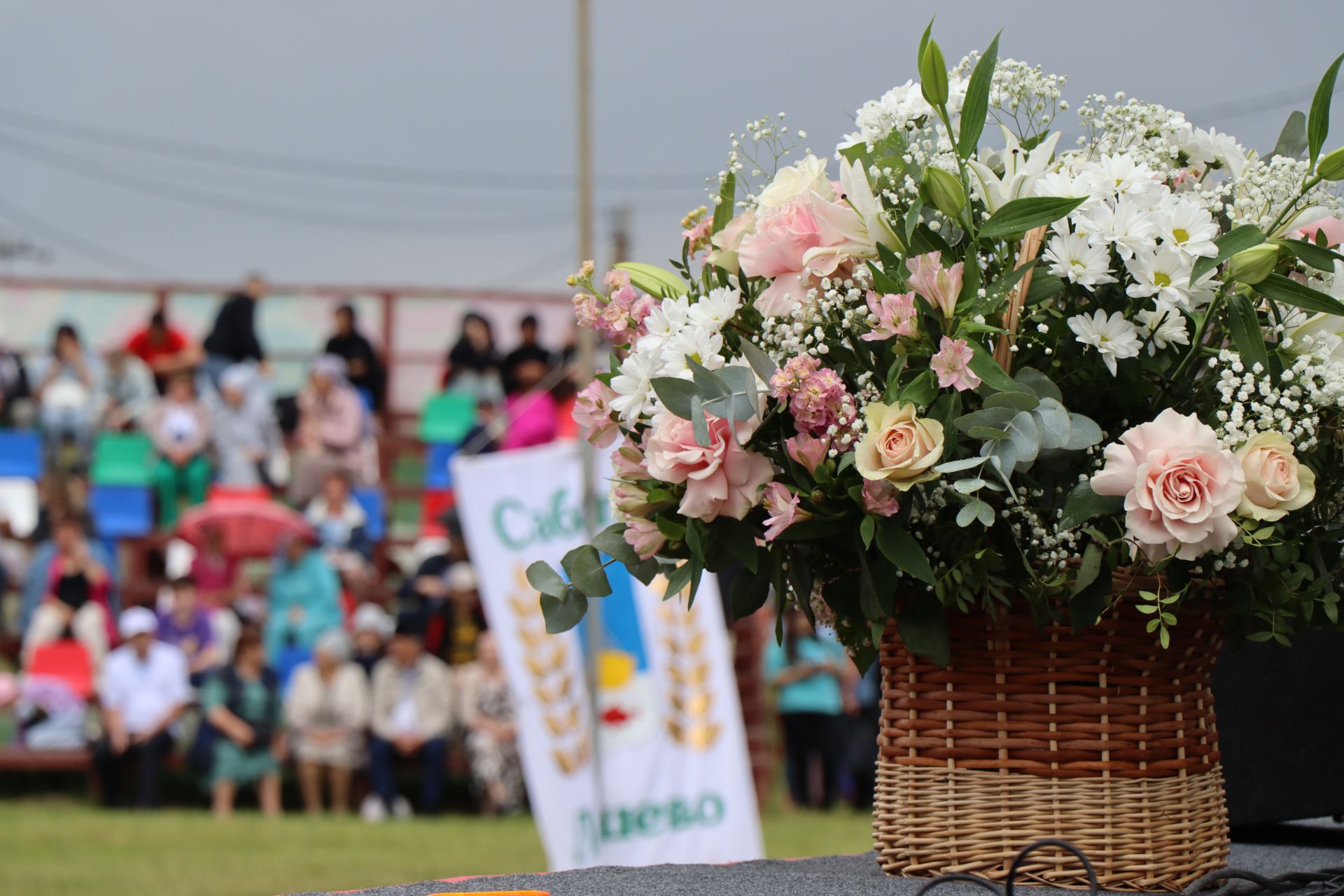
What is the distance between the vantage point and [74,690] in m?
7.98

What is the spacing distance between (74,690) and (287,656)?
1.13 m

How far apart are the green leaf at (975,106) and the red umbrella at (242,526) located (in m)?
7.75

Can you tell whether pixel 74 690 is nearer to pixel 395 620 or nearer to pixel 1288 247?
pixel 395 620

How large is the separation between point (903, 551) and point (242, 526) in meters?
7.96

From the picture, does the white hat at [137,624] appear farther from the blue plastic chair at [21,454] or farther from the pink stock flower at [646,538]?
the pink stock flower at [646,538]

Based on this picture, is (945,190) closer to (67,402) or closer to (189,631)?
(189,631)

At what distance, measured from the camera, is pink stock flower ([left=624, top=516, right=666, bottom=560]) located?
1.17m

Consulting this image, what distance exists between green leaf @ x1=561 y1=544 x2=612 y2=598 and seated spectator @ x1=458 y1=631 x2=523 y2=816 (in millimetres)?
6738

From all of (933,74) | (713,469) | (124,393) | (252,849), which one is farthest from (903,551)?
(124,393)

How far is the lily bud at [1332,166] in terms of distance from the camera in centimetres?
108

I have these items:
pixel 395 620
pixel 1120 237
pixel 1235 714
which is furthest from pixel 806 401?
pixel 395 620

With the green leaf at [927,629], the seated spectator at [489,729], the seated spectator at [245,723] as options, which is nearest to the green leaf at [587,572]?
the green leaf at [927,629]

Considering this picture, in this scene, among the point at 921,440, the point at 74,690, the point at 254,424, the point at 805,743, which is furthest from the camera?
the point at 254,424

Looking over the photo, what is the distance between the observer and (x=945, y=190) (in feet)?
3.57
